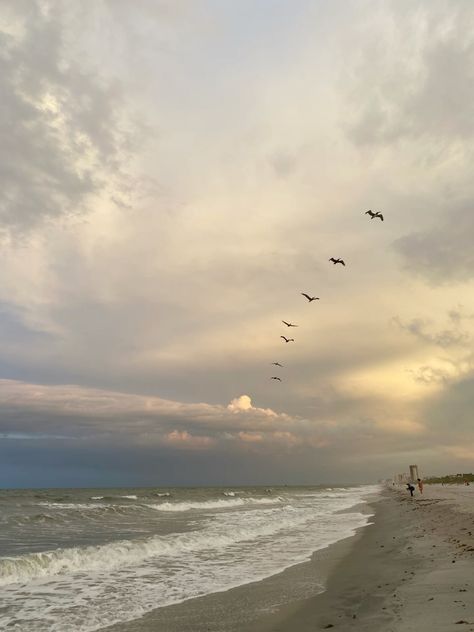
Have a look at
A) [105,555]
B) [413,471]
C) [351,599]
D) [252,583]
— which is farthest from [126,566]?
[413,471]

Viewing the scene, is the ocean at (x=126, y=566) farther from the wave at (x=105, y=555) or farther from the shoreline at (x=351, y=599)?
the shoreline at (x=351, y=599)

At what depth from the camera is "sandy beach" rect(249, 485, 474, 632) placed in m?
8.99

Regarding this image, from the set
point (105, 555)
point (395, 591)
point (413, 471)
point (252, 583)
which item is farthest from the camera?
point (413, 471)

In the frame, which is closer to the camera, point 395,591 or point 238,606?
point 395,591

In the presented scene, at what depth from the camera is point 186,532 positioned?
92.9ft

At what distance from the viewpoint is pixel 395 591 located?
1166 centimetres

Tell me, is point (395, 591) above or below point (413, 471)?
below

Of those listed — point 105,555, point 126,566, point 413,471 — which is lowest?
point 126,566

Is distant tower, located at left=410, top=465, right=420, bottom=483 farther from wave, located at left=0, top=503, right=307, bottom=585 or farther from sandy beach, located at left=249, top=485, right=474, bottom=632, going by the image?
sandy beach, located at left=249, top=485, right=474, bottom=632

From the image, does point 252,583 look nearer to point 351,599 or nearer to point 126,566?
point 351,599

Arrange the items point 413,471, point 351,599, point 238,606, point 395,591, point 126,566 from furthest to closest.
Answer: point 413,471 → point 126,566 → point 238,606 → point 351,599 → point 395,591

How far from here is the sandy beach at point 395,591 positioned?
8.99 metres

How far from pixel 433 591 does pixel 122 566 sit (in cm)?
1176

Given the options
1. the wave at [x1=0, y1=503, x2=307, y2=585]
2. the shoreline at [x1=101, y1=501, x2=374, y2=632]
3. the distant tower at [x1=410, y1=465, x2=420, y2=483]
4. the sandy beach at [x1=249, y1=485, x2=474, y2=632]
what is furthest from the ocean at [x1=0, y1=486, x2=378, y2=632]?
the distant tower at [x1=410, y1=465, x2=420, y2=483]
